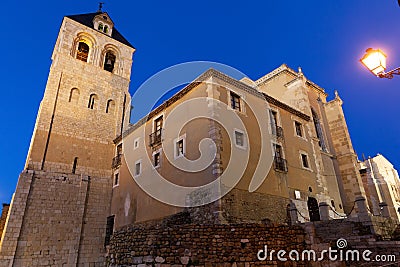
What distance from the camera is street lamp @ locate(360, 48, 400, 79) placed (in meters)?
4.97

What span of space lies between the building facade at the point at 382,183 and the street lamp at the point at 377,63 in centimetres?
1699

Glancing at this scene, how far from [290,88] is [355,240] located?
1335 cm

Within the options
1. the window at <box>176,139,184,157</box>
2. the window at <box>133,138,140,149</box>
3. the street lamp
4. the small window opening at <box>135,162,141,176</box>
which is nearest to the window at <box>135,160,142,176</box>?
the small window opening at <box>135,162,141,176</box>

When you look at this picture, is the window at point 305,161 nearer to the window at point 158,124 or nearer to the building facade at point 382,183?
the building facade at point 382,183

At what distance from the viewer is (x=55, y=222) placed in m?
15.3

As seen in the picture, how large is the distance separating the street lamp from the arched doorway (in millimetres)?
10476

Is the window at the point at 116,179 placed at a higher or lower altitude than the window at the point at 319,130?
lower

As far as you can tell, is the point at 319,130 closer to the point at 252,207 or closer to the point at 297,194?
the point at 297,194

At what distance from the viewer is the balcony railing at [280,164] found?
13.2 metres

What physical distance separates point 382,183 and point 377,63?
87.9 ft

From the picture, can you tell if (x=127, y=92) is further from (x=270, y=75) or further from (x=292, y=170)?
(x=292, y=170)

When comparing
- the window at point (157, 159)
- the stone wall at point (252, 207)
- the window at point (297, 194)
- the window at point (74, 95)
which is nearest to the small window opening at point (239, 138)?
the stone wall at point (252, 207)

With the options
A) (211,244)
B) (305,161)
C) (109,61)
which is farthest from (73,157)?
(305,161)

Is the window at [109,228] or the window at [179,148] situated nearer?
the window at [179,148]
